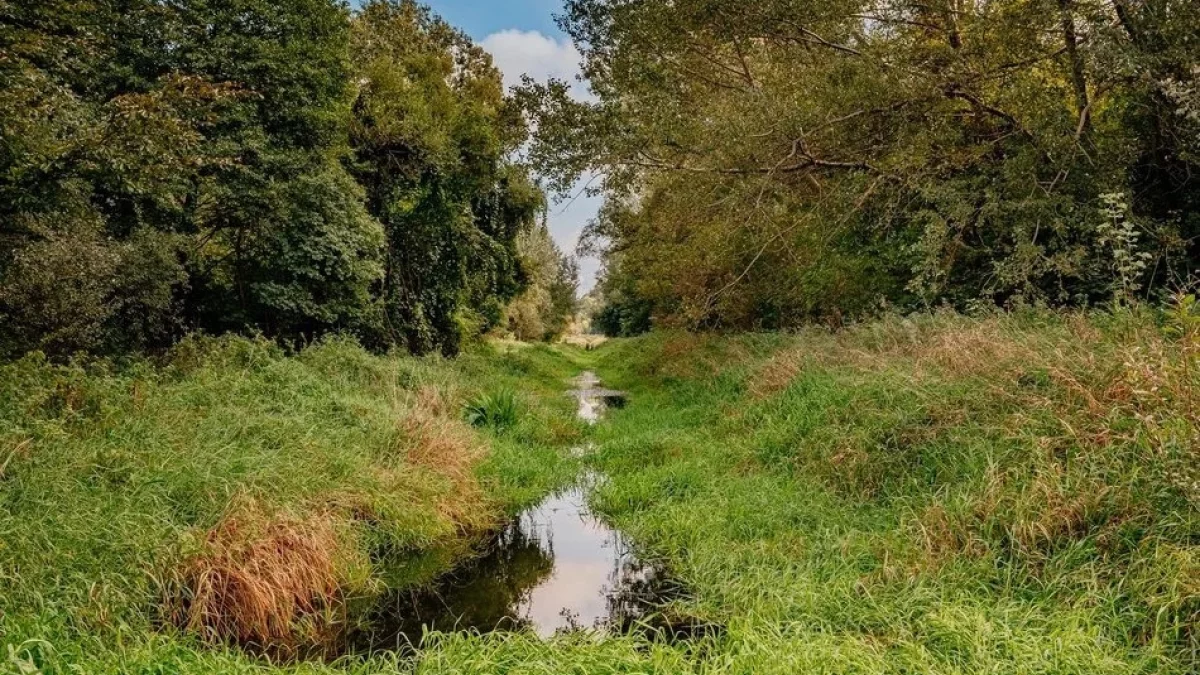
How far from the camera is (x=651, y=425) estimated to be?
13594mm

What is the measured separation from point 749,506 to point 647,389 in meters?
12.5

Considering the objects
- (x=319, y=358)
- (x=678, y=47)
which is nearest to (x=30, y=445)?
(x=319, y=358)

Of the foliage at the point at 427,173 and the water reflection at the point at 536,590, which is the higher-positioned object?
the foliage at the point at 427,173

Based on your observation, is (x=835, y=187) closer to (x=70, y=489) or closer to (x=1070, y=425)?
(x=1070, y=425)

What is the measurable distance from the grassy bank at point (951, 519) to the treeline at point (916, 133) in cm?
223

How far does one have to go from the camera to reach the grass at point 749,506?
14.3 ft

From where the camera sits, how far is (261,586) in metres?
5.50

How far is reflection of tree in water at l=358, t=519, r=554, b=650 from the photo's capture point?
5930 mm

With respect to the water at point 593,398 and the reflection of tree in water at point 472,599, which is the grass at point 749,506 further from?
the water at point 593,398

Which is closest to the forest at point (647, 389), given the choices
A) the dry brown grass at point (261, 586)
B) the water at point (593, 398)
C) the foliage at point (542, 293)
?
the dry brown grass at point (261, 586)

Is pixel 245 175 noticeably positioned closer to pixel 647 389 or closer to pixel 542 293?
pixel 647 389

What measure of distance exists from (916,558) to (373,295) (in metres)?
15.8

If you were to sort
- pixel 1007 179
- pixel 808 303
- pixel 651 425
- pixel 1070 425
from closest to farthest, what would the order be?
pixel 1070 425 < pixel 1007 179 < pixel 651 425 < pixel 808 303

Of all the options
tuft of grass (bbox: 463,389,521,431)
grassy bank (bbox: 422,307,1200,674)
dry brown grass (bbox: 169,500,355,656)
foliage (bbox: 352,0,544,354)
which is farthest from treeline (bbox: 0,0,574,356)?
grassy bank (bbox: 422,307,1200,674)
